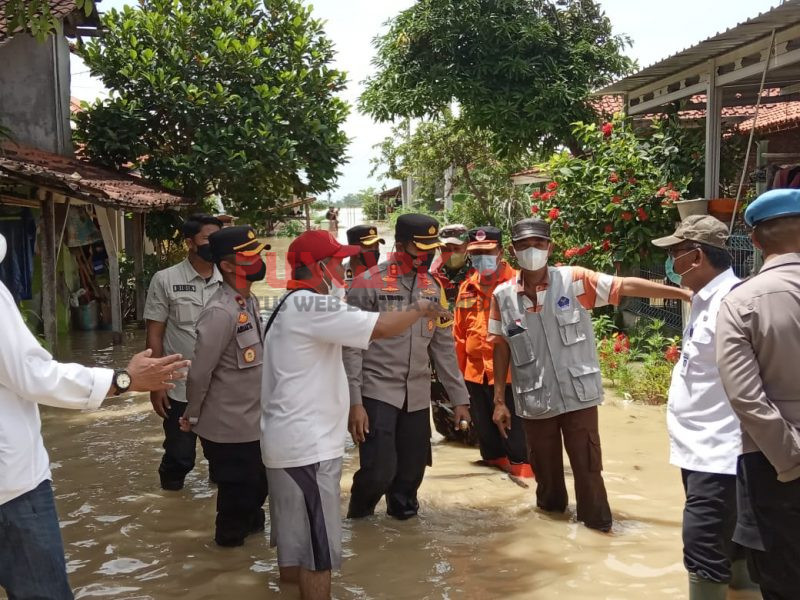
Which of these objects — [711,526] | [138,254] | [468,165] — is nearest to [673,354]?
[711,526]

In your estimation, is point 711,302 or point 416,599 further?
point 416,599

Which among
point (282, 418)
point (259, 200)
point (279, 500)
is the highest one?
point (259, 200)

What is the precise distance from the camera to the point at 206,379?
4.23 meters

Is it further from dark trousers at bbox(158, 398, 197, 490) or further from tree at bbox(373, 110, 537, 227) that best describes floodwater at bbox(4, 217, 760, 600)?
tree at bbox(373, 110, 537, 227)

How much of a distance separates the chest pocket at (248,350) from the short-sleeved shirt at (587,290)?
155cm

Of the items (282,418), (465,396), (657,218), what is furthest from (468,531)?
(657,218)

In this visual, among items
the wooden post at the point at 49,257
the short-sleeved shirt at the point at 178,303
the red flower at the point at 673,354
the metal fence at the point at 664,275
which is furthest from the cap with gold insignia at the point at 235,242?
the wooden post at the point at 49,257

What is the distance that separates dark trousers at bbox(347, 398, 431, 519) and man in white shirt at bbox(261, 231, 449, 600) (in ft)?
3.18

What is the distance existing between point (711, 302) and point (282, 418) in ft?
6.41

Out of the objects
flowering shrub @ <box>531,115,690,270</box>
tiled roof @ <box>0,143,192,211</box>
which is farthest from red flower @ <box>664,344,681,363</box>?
tiled roof @ <box>0,143,192,211</box>

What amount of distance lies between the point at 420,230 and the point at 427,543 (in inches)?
71.5

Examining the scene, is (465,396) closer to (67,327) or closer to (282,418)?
(282,418)

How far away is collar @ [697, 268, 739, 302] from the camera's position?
11.2 ft

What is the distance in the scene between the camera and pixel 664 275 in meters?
10.6
